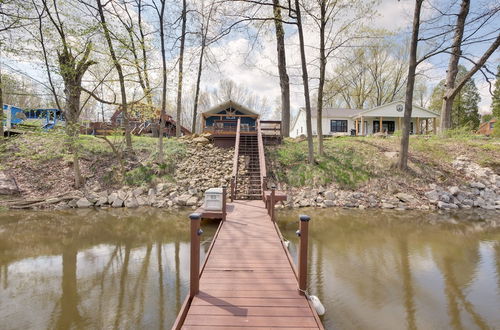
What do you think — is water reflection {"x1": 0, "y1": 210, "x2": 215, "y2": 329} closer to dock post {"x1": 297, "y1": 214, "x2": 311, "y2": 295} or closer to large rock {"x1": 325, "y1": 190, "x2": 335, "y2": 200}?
dock post {"x1": 297, "y1": 214, "x2": 311, "y2": 295}

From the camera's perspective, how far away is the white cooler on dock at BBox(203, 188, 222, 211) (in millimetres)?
7824

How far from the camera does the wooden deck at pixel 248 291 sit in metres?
2.91

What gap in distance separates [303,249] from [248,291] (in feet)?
3.13

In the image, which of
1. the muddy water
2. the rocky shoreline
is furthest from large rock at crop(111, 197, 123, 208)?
the muddy water

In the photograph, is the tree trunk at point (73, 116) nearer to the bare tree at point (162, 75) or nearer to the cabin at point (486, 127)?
the bare tree at point (162, 75)

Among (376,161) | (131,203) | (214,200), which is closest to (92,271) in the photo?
(214,200)

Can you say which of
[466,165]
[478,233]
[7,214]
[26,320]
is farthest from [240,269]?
[466,165]

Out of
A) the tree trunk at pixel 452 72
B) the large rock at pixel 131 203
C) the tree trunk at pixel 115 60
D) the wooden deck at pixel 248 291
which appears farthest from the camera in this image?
the tree trunk at pixel 452 72

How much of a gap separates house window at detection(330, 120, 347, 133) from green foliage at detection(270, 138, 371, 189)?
43.4 feet

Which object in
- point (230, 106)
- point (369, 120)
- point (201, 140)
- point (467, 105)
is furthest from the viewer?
point (467, 105)

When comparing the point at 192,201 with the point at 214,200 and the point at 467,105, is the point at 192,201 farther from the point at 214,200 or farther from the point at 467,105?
the point at 467,105

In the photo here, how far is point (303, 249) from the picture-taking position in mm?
3381

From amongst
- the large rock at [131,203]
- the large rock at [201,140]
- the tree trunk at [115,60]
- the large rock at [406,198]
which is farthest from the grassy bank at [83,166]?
the large rock at [406,198]

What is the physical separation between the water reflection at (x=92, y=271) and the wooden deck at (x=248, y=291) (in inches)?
31.8
